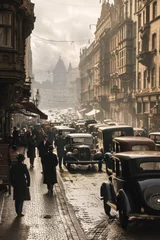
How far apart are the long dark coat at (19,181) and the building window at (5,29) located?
10.0m

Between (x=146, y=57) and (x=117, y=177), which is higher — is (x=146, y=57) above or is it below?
above

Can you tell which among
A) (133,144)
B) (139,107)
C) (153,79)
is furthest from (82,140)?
(139,107)

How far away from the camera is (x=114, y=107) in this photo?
79.8 metres

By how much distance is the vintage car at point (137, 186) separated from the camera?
10.9 m

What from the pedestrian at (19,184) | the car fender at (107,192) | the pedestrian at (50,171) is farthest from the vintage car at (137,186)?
the pedestrian at (50,171)

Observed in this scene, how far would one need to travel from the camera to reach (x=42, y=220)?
495 inches

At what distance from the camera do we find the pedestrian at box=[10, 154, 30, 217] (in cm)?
1313

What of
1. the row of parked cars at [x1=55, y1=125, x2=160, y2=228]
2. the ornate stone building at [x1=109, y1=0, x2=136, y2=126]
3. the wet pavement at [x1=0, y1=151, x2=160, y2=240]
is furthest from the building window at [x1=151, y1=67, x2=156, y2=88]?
the row of parked cars at [x1=55, y1=125, x2=160, y2=228]

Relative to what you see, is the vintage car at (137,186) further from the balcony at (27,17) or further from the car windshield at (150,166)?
the balcony at (27,17)

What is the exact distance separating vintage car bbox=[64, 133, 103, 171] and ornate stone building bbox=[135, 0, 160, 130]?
20884 millimetres

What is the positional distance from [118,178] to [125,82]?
2232 inches

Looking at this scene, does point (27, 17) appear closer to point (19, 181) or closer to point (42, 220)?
point (19, 181)

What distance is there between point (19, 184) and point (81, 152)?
11722mm

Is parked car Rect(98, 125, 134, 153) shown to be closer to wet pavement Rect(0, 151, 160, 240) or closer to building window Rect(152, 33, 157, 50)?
wet pavement Rect(0, 151, 160, 240)
